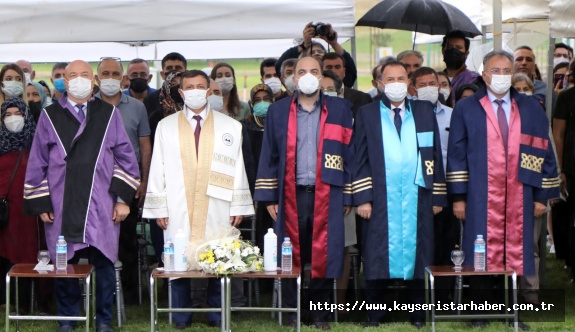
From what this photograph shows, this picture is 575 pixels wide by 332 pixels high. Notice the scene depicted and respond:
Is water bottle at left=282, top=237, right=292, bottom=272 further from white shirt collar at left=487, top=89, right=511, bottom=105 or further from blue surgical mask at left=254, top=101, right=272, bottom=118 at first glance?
blue surgical mask at left=254, top=101, right=272, bottom=118

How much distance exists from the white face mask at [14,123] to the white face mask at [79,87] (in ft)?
2.25

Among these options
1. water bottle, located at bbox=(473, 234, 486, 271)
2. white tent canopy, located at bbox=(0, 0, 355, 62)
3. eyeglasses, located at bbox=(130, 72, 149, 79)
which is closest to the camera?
water bottle, located at bbox=(473, 234, 486, 271)

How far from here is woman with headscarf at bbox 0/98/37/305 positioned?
30.1 feet

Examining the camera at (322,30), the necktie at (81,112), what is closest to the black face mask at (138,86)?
the camera at (322,30)

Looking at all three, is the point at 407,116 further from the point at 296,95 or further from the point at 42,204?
the point at 42,204

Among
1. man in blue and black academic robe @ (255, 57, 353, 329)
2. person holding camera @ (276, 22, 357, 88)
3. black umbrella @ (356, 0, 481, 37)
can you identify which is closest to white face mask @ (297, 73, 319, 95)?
man in blue and black academic robe @ (255, 57, 353, 329)

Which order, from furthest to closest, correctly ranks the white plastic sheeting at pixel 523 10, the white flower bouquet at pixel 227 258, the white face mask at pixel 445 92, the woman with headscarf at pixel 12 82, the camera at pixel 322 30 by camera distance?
the white face mask at pixel 445 92, the white plastic sheeting at pixel 523 10, the woman with headscarf at pixel 12 82, the camera at pixel 322 30, the white flower bouquet at pixel 227 258

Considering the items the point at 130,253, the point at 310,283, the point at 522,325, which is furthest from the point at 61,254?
the point at 522,325

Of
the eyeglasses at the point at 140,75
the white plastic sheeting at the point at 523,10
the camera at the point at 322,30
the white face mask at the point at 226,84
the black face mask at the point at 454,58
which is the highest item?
the white plastic sheeting at the point at 523,10

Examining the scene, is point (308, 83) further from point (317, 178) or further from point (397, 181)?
point (397, 181)

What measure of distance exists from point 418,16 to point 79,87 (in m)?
4.76

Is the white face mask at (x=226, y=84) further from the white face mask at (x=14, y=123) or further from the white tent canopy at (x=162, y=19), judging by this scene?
the white face mask at (x=14, y=123)

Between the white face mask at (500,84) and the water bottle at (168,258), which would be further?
the white face mask at (500,84)

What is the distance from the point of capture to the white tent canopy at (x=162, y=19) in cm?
990
